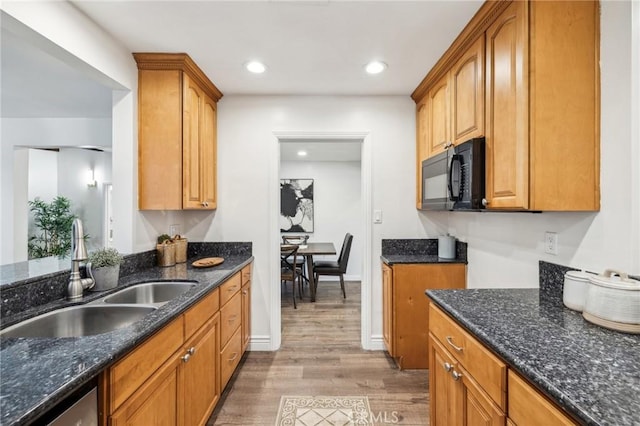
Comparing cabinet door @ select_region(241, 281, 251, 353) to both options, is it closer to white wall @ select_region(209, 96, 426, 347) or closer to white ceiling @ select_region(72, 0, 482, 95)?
white wall @ select_region(209, 96, 426, 347)

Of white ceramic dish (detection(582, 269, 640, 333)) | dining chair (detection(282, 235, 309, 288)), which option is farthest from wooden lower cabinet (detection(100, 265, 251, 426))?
dining chair (detection(282, 235, 309, 288))

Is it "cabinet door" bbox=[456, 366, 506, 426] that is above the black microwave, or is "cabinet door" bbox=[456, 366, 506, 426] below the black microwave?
below

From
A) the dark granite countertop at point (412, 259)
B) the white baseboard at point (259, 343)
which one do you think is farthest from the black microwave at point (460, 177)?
the white baseboard at point (259, 343)

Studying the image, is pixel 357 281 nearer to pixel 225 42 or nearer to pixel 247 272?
pixel 247 272

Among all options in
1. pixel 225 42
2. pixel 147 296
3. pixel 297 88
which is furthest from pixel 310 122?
pixel 147 296

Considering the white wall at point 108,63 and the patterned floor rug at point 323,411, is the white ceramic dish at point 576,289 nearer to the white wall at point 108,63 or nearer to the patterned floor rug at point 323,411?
the patterned floor rug at point 323,411

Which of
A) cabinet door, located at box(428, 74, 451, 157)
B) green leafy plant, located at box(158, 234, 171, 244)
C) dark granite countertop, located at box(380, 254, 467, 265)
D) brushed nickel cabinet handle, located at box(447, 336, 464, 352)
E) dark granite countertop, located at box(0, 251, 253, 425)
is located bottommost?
brushed nickel cabinet handle, located at box(447, 336, 464, 352)

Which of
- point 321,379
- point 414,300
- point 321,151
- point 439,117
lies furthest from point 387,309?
point 321,151

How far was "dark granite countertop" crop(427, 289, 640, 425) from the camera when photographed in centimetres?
62

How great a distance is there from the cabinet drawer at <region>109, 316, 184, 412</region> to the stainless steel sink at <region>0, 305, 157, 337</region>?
0.53 feet

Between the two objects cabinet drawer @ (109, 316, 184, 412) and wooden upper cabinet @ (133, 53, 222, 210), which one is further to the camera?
wooden upper cabinet @ (133, 53, 222, 210)

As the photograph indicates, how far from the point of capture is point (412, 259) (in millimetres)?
2395

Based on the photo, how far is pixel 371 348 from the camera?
266cm

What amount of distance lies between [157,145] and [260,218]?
1.03 metres
